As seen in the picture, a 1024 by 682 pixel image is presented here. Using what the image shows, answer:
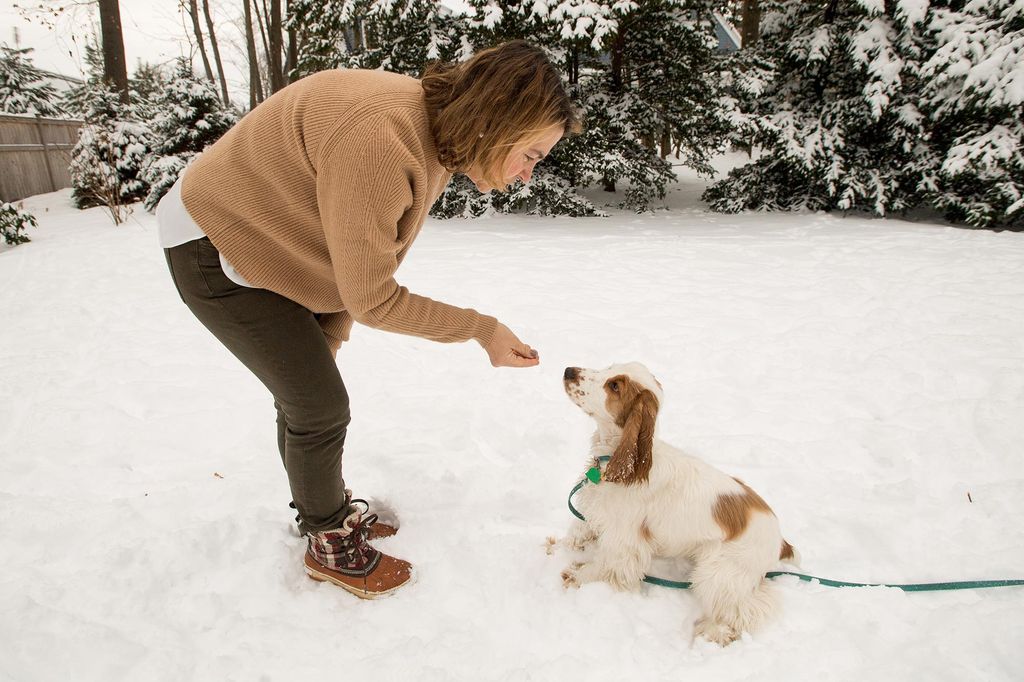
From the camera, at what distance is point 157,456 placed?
289 centimetres

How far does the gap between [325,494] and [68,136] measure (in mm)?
17373

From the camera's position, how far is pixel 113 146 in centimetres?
1029

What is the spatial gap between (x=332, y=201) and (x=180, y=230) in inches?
20.9

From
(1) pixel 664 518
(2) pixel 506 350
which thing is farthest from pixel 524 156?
(1) pixel 664 518

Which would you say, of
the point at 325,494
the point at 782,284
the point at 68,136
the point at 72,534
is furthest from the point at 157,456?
the point at 68,136

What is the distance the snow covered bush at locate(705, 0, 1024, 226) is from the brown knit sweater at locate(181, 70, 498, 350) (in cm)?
820

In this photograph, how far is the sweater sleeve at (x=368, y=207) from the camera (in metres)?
1.33

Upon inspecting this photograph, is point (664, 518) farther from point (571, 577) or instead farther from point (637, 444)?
point (571, 577)

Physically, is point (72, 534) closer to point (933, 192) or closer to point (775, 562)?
point (775, 562)

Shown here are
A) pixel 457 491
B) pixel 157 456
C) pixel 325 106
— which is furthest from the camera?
pixel 157 456

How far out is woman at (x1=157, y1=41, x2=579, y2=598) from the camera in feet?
4.48

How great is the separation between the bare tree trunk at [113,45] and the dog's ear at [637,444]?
13710mm

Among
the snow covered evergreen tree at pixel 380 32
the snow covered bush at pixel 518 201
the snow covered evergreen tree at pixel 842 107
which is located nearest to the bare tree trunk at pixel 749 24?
the snow covered evergreen tree at pixel 842 107

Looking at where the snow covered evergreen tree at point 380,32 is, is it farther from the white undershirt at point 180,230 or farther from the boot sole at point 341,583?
the boot sole at point 341,583
